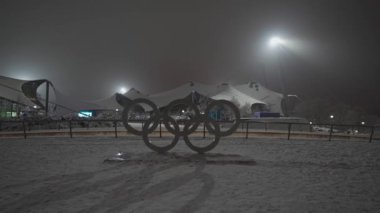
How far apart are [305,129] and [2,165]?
76.0ft

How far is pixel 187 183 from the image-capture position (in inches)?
240

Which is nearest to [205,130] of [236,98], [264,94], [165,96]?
[236,98]

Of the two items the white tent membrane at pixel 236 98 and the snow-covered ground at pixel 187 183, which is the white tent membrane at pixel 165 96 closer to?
the white tent membrane at pixel 236 98

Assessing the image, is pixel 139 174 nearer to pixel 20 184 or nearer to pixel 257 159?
pixel 20 184

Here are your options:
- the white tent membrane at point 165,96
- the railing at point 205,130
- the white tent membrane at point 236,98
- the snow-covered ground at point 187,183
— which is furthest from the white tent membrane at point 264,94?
the snow-covered ground at point 187,183

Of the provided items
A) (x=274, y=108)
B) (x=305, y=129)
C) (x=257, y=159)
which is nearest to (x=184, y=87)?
(x=274, y=108)

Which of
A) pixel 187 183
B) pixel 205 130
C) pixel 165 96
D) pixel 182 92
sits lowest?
pixel 187 183

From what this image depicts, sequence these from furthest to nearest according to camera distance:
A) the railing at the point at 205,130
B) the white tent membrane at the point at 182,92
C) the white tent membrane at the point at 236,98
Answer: the white tent membrane at the point at 182,92, the white tent membrane at the point at 236,98, the railing at the point at 205,130

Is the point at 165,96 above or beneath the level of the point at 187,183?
above

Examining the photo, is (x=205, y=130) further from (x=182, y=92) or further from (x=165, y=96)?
(x=182, y=92)

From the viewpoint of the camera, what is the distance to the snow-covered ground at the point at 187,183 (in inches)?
185

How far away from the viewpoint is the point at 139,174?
272 inches

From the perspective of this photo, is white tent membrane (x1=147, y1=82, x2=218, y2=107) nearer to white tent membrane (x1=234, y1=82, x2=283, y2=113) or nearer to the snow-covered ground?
white tent membrane (x1=234, y1=82, x2=283, y2=113)

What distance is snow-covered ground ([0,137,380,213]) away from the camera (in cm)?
469
